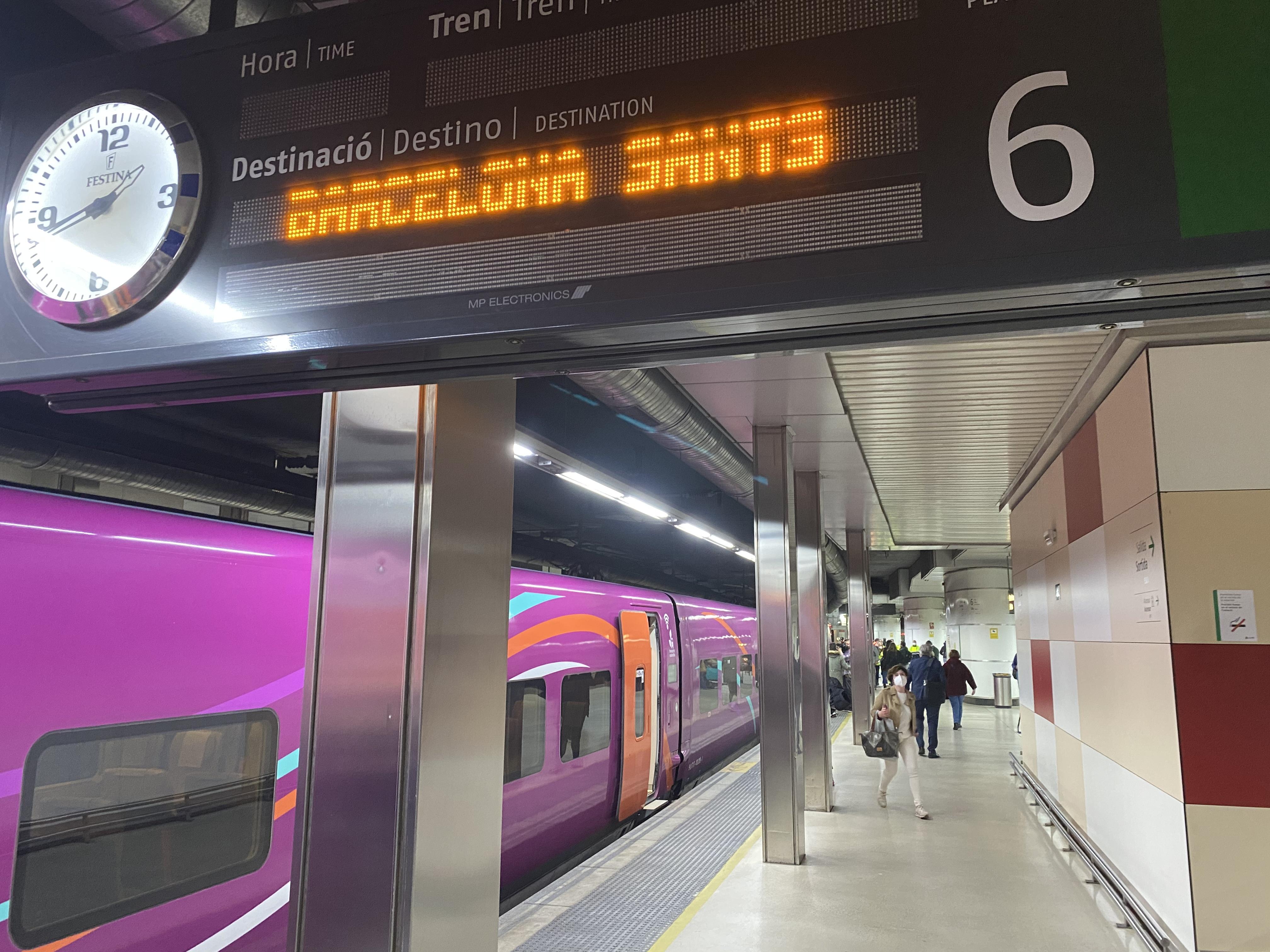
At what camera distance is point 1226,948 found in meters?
4.01

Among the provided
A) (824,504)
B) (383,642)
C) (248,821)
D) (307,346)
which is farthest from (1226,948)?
(824,504)

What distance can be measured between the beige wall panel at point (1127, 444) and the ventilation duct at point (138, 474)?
5.84 metres

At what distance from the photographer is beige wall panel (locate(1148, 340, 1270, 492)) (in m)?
4.34

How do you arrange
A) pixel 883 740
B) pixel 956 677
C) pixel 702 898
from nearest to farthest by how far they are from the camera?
pixel 702 898 → pixel 883 740 → pixel 956 677

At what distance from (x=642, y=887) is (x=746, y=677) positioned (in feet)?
26.7

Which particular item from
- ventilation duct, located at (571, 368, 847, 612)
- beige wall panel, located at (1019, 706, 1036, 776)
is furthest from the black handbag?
ventilation duct, located at (571, 368, 847, 612)

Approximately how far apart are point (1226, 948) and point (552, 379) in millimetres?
5796

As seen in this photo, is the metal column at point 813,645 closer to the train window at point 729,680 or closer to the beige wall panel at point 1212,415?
the train window at point 729,680

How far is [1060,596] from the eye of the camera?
7.43 metres

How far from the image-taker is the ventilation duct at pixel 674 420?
5270mm

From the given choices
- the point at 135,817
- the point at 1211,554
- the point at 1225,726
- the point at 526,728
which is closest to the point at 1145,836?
the point at 1225,726

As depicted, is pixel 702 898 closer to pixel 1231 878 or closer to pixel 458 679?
pixel 1231 878

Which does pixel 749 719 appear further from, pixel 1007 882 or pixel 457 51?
pixel 457 51

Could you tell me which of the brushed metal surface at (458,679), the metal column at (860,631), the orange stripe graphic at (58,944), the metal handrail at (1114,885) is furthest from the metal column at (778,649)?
the metal column at (860,631)
